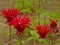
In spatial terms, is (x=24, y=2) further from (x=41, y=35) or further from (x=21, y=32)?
(x=21, y=32)

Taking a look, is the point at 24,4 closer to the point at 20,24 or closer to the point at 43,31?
the point at 43,31

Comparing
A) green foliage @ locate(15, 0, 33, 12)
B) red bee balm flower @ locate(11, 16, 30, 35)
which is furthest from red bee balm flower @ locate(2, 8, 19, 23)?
green foliage @ locate(15, 0, 33, 12)

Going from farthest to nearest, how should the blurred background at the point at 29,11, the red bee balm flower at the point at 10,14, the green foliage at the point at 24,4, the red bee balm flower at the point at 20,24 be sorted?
the green foliage at the point at 24,4 → the blurred background at the point at 29,11 → the red bee balm flower at the point at 10,14 → the red bee balm flower at the point at 20,24

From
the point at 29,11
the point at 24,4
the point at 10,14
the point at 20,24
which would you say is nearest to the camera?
the point at 20,24

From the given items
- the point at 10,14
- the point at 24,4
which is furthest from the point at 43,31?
the point at 24,4

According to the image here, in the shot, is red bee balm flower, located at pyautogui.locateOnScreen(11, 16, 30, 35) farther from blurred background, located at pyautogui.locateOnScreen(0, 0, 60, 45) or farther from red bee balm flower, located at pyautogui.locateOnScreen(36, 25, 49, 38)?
blurred background, located at pyautogui.locateOnScreen(0, 0, 60, 45)

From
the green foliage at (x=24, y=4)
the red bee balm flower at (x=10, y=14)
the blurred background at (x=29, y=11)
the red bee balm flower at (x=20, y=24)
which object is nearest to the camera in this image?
the red bee balm flower at (x=20, y=24)

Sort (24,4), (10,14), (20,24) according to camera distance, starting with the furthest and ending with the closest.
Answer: (24,4) → (10,14) → (20,24)

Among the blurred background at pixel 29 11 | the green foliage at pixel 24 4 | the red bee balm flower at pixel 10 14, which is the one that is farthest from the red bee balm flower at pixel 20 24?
the green foliage at pixel 24 4

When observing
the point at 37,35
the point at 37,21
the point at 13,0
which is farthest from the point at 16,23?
the point at 13,0

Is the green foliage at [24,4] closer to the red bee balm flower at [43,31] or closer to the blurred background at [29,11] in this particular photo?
the blurred background at [29,11]

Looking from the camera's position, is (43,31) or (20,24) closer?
(20,24)

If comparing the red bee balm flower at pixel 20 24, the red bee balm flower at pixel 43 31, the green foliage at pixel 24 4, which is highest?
the green foliage at pixel 24 4

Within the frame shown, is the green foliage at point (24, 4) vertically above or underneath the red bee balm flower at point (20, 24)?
above
